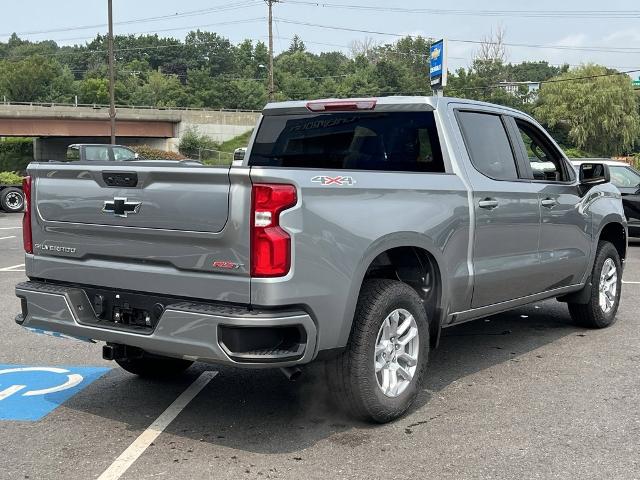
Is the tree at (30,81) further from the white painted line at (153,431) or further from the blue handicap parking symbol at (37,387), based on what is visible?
the white painted line at (153,431)

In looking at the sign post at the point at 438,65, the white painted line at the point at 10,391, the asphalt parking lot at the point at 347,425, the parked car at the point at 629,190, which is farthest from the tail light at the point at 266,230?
the sign post at the point at 438,65

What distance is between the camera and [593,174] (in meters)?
6.54

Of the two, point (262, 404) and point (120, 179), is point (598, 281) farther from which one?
point (120, 179)

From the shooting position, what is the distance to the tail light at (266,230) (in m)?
3.67

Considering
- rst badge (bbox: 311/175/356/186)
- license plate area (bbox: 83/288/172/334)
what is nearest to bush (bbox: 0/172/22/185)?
license plate area (bbox: 83/288/172/334)

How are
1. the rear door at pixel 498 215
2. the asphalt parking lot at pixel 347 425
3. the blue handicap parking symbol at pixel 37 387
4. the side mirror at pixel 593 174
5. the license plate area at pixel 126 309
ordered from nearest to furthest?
the asphalt parking lot at pixel 347 425, the license plate area at pixel 126 309, the blue handicap parking symbol at pixel 37 387, the rear door at pixel 498 215, the side mirror at pixel 593 174

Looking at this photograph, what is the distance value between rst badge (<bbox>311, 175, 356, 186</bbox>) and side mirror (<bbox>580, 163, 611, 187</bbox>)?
10.5ft

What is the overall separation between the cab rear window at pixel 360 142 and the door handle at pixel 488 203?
1.17ft

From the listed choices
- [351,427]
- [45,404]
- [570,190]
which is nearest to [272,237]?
[351,427]

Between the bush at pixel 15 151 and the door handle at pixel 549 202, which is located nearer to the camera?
the door handle at pixel 549 202

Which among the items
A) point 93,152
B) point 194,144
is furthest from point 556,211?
point 194,144

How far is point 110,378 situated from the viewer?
5.45m

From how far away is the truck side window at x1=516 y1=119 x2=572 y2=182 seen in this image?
610cm

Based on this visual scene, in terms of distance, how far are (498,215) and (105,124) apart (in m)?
67.5
